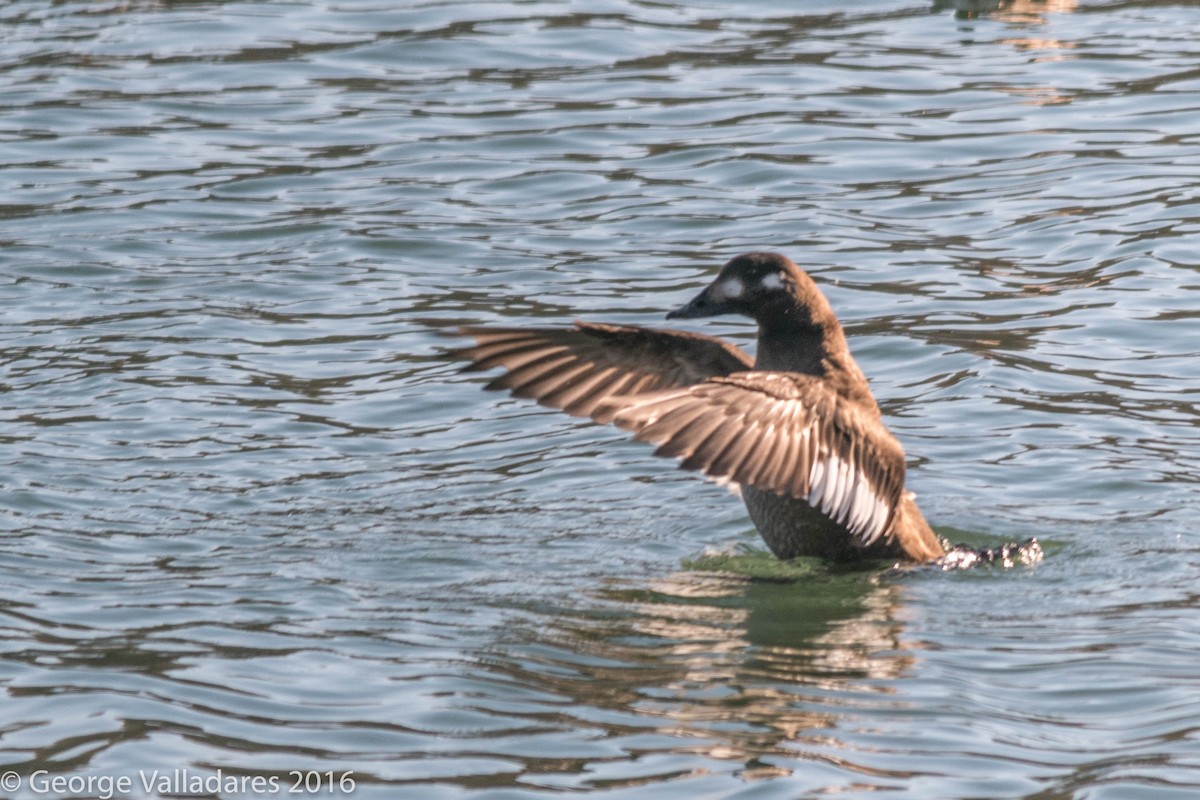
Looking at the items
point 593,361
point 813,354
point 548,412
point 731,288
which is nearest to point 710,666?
point 593,361

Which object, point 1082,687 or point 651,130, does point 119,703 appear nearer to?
point 1082,687

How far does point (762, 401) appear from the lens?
733cm

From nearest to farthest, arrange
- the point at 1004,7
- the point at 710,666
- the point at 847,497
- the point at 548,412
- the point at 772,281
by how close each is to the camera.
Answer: the point at 710,666 → the point at 847,497 → the point at 772,281 → the point at 548,412 → the point at 1004,7

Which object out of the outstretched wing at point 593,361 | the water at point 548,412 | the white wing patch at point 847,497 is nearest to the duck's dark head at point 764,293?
the outstretched wing at point 593,361

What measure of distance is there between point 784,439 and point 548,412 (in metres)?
3.50

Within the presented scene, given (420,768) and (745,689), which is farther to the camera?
(745,689)

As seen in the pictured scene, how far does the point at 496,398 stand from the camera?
35.2ft

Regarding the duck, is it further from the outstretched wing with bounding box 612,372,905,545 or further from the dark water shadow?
the dark water shadow

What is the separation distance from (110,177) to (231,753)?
8.77m

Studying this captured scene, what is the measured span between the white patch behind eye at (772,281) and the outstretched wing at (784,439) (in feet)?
2.02

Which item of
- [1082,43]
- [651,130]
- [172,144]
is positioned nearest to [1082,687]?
[651,130]

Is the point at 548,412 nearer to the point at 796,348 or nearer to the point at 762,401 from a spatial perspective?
the point at 796,348

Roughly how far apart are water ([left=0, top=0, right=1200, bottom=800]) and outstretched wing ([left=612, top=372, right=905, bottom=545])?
501 millimetres

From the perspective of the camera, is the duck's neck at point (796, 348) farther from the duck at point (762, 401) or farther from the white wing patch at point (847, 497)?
the white wing patch at point (847, 497)
